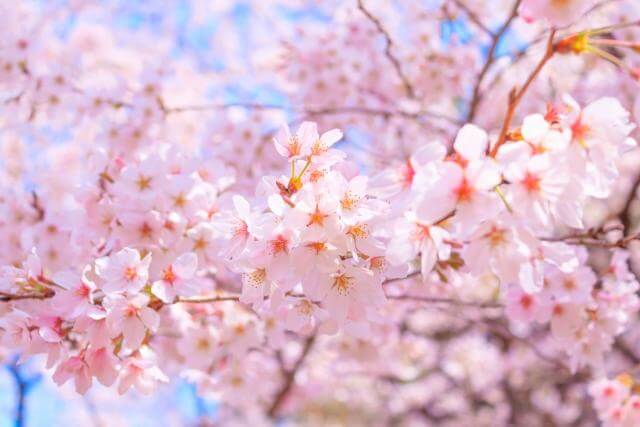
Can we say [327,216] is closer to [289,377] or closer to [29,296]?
[29,296]

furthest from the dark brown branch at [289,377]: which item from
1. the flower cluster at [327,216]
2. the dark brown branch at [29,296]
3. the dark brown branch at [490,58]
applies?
the dark brown branch at [29,296]

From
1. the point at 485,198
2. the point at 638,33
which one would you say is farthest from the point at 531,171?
the point at 638,33

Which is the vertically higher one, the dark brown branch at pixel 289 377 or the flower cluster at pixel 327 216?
the flower cluster at pixel 327 216

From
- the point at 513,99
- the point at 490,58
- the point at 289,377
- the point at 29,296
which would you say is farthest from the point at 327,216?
the point at 289,377

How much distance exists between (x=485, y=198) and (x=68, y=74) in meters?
2.60

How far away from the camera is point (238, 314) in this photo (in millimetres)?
2514

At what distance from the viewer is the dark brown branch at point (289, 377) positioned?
13.1ft

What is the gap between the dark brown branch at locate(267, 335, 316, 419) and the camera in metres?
4.00

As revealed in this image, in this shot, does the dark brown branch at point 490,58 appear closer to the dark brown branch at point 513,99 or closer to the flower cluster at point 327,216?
the flower cluster at point 327,216

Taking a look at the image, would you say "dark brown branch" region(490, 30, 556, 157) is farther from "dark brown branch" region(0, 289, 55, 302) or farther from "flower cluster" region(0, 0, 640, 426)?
"dark brown branch" region(0, 289, 55, 302)

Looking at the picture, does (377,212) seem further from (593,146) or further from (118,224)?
(118,224)

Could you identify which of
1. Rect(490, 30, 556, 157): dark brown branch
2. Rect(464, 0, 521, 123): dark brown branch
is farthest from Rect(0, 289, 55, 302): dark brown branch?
Rect(464, 0, 521, 123): dark brown branch

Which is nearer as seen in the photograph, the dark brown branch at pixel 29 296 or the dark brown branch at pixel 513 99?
the dark brown branch at pixel 513 99

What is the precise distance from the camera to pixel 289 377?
4387 mm
